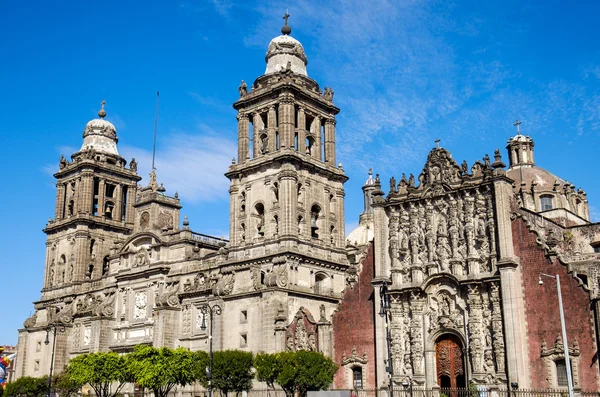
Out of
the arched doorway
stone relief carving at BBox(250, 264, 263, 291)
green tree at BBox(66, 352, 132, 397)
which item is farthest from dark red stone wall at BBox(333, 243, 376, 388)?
green tree at BBox(66, 352, 132, 397)

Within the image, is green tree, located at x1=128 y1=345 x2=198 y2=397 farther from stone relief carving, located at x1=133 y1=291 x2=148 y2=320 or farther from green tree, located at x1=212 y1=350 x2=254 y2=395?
stone relief carving, located at x1=133 y1=291 x2=148 y2=320

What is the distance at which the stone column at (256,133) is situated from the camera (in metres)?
63.3

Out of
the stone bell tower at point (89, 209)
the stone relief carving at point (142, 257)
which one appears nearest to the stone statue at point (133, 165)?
the stone bell tower at point (89, 209)

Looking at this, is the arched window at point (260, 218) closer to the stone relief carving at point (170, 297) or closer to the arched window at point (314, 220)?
the arched window at point (314, 220)

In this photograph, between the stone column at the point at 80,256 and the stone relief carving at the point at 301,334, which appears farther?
the stone column at the point at 80,256

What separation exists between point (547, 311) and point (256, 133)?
3113 cm

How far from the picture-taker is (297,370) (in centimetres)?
4769

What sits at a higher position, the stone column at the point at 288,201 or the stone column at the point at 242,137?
the stone column at the point at 242,137

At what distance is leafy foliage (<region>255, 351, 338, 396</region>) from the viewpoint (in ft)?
156

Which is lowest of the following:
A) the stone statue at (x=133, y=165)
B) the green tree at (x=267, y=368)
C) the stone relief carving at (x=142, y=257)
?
the green tree at (x=267, y=368)

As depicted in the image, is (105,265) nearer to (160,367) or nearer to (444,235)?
(160,367)

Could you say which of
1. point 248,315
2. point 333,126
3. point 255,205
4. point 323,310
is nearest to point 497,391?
point 323,310

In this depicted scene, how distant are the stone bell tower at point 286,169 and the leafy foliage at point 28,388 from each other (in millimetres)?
26194

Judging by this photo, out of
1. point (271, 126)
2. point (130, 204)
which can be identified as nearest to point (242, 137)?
point (271, 126)
